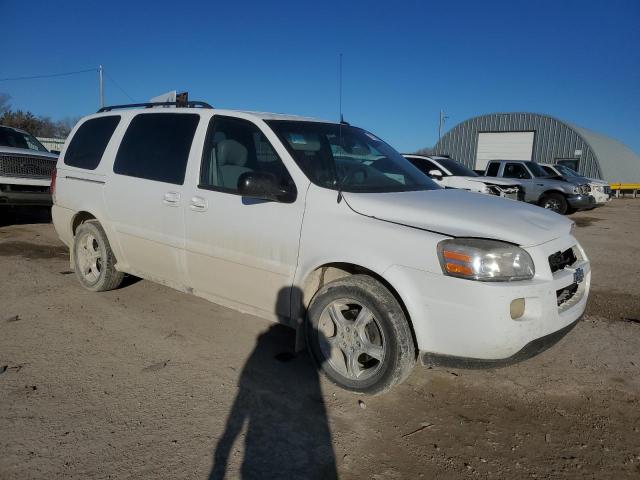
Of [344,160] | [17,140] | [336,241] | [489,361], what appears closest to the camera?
[489,361]

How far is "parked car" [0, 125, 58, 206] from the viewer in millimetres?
8414

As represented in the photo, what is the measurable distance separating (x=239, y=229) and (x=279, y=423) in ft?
4.62

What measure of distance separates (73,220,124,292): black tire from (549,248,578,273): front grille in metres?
3.98

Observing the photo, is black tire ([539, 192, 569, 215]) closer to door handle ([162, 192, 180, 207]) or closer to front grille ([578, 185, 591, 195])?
front grille ([578, 185, 591, 195])

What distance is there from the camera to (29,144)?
9977 mm

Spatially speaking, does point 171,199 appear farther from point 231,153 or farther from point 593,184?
point 593,184

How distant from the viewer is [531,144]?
3516 cm

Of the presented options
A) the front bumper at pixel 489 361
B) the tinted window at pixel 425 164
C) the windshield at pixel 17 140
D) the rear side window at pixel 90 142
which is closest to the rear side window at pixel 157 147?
the rear side window at pixel 90 142

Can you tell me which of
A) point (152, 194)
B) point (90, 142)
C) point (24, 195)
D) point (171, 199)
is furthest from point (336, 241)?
point (24, 195)

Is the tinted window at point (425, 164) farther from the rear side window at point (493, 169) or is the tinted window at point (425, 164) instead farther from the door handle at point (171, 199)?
the door handle at point (171, 199)

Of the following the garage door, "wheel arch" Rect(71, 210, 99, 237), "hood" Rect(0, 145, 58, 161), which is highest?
the garage door

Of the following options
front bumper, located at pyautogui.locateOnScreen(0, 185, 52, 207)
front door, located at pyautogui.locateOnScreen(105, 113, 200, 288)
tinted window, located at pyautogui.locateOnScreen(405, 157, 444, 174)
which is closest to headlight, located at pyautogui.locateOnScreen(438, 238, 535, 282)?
front door, located at pyautogui.locateOnScreen(105, 113, 200, 288)

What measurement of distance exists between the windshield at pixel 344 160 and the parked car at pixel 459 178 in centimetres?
700

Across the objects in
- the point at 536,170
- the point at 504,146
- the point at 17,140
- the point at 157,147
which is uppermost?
the point at 504,146
